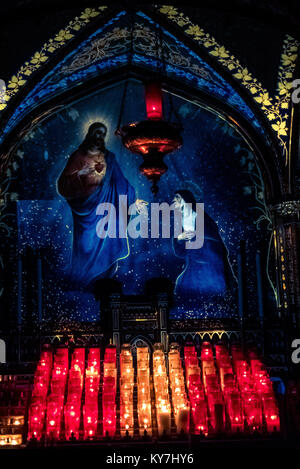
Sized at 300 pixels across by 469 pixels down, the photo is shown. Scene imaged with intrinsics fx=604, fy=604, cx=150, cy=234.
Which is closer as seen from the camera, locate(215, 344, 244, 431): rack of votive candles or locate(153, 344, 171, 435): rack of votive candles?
locate(153, 344, 171, 435): rack of votive candles

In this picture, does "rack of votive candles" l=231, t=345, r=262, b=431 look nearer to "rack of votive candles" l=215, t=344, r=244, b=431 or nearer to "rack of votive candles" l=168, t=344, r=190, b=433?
"rack of votive candles" l=215, t=344, r=244, b=431

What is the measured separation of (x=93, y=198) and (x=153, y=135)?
3.91m

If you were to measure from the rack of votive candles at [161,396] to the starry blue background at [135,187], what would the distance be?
8.88ft

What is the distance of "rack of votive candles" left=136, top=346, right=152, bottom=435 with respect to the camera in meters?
5.66

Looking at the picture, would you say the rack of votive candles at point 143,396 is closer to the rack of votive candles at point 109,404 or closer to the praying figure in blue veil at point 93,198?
the rack of votive candles at point 109,404

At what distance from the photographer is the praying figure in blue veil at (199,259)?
32.0ft

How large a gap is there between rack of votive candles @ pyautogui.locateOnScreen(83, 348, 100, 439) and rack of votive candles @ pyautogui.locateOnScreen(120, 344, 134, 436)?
0.25 meters

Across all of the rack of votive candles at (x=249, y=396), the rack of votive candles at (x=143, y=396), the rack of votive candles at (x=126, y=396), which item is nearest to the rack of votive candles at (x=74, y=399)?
the rack of votive candles at (x=126, y=396)

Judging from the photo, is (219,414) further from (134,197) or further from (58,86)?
(58,86)

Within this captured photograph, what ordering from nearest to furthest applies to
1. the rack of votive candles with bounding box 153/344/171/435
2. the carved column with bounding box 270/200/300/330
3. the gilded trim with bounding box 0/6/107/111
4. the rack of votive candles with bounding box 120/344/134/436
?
the rack of votive candles with bounding box 153/344/171/435 → the rack of votive candles with bounding box 120/344/134/436 → the gilded trim with bounding box 0/6/107/111 → the carved column with bounding box 270/200/300/330

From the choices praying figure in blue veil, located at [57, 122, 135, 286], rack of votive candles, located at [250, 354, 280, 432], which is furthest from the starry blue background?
rack of votive candles, located at [250, 354, 280, 432]

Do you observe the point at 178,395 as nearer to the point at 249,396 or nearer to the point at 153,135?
the point at 249,396

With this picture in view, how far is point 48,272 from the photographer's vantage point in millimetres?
9711

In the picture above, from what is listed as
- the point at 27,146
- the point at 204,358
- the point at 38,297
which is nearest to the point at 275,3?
the point at 204,358
